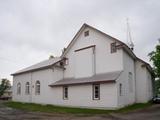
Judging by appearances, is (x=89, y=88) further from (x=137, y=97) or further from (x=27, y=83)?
(x=27, y=83)

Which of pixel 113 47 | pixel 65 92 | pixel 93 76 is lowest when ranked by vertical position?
pixel 65 92

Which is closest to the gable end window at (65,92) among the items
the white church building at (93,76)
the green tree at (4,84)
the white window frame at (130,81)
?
the white church building at (93,76)

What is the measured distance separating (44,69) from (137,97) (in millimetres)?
13313

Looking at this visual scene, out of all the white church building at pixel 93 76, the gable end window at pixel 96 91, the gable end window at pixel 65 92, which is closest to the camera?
the white church building at pixel 93 76

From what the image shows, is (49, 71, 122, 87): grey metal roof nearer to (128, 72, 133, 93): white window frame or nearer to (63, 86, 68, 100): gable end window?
(63, 86, 68, 100): gable end window

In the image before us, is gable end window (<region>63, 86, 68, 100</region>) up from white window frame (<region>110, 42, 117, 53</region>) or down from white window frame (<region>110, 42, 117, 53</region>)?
down

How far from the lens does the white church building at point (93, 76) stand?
2642 cm

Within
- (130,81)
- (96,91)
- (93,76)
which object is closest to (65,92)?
(93,76)

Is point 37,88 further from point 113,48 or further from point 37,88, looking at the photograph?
point 113,48

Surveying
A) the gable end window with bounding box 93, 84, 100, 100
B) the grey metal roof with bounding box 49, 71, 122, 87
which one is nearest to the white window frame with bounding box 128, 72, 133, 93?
the grey metal roof with bounding box 49, 71, 122, 87

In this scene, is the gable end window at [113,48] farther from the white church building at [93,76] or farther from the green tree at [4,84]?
the green tree at [4,84]

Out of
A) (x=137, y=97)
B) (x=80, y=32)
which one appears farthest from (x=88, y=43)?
(x=137, y=97)

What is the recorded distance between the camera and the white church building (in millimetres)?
26422

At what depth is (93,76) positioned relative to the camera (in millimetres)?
29219
